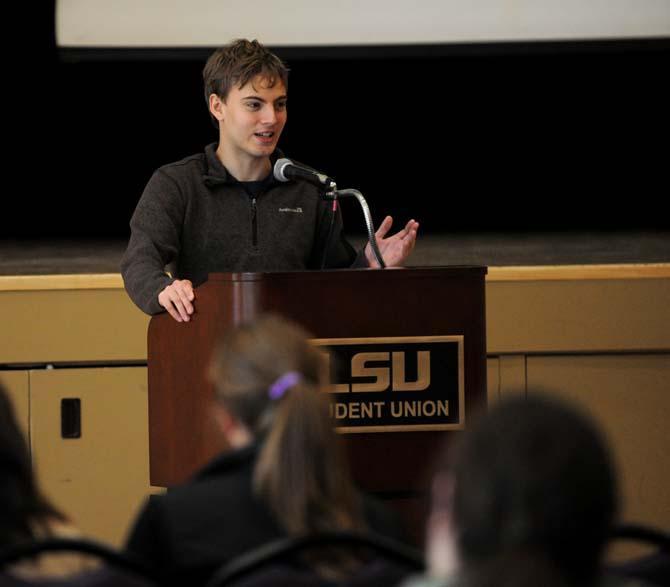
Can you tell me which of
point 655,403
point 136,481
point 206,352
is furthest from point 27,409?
point 655,403

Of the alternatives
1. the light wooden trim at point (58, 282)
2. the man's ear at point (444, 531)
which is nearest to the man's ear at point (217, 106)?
the light wooden trim at point (58, 282)

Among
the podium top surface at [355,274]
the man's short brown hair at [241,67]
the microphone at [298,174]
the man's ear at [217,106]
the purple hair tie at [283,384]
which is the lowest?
the purple hair tie at [283,384]

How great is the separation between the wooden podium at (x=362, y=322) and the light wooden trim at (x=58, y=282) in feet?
5.27

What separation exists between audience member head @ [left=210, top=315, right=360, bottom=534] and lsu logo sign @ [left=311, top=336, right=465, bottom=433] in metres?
0.86

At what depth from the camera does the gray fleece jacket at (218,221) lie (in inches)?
126

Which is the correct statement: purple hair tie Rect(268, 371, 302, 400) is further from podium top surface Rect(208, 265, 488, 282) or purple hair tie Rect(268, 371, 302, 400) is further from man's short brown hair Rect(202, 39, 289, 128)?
man's short brown hair Rect(202, 39, 289, 128)

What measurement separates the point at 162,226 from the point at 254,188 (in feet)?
0.83

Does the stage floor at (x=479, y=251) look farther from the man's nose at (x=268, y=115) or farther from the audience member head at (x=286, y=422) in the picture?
the audience member head at (x=286, y=422)

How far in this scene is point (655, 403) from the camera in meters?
4.49

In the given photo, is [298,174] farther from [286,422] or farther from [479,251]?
[479,251]

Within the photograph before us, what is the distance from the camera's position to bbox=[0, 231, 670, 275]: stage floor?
4.66 meters

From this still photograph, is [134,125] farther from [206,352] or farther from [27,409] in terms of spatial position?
[206,352]

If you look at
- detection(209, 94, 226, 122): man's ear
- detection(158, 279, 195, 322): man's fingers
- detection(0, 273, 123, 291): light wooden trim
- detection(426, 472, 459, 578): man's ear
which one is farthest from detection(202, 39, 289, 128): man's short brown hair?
detection(426, 472, 459, 578): man's ear

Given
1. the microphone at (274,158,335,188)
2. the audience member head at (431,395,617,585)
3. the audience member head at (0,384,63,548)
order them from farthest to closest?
the microphone at (274,158,335,188) < the audience member head at (0,384,63,548) < the audience member head at (431,395,617,585)
